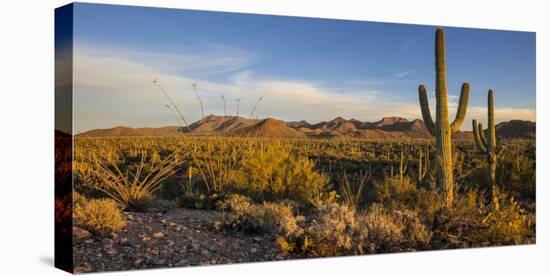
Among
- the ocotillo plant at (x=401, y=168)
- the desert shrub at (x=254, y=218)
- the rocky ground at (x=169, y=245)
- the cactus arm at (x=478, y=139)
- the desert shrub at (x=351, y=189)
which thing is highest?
the cactus arm at (x=478, y=139)

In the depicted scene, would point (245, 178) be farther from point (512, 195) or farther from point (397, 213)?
point (512, 195)

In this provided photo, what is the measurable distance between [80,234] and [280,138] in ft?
11.4

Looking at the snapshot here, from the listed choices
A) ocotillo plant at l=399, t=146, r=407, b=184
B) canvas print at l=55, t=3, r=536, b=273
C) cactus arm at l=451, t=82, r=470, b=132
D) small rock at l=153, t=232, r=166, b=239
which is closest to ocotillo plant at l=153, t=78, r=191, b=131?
canvas print at l=55, t=3, r=536, b=273

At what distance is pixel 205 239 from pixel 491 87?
588 cm

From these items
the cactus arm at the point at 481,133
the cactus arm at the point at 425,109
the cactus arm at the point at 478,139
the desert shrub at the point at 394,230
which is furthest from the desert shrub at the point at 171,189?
the cactus arm at the point at 481,133

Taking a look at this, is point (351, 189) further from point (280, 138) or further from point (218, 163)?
point (218, 163)

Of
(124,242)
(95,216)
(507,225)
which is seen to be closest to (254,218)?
(124,242)

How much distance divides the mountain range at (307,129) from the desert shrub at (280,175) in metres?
0.34

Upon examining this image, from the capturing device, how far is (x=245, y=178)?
12023 millimetres

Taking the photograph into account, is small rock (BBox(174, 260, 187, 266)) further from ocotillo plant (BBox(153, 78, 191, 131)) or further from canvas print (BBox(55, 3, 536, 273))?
ocotillo plant (BBox(153, 78, 191, 131))

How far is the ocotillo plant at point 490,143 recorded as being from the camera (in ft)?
45.2

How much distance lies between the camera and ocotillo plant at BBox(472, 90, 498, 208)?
13788 mm

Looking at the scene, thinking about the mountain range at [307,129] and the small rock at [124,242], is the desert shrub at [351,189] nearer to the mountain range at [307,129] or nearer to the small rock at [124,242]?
the mountain range at [307,129]

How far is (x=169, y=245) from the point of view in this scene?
1083 cm
